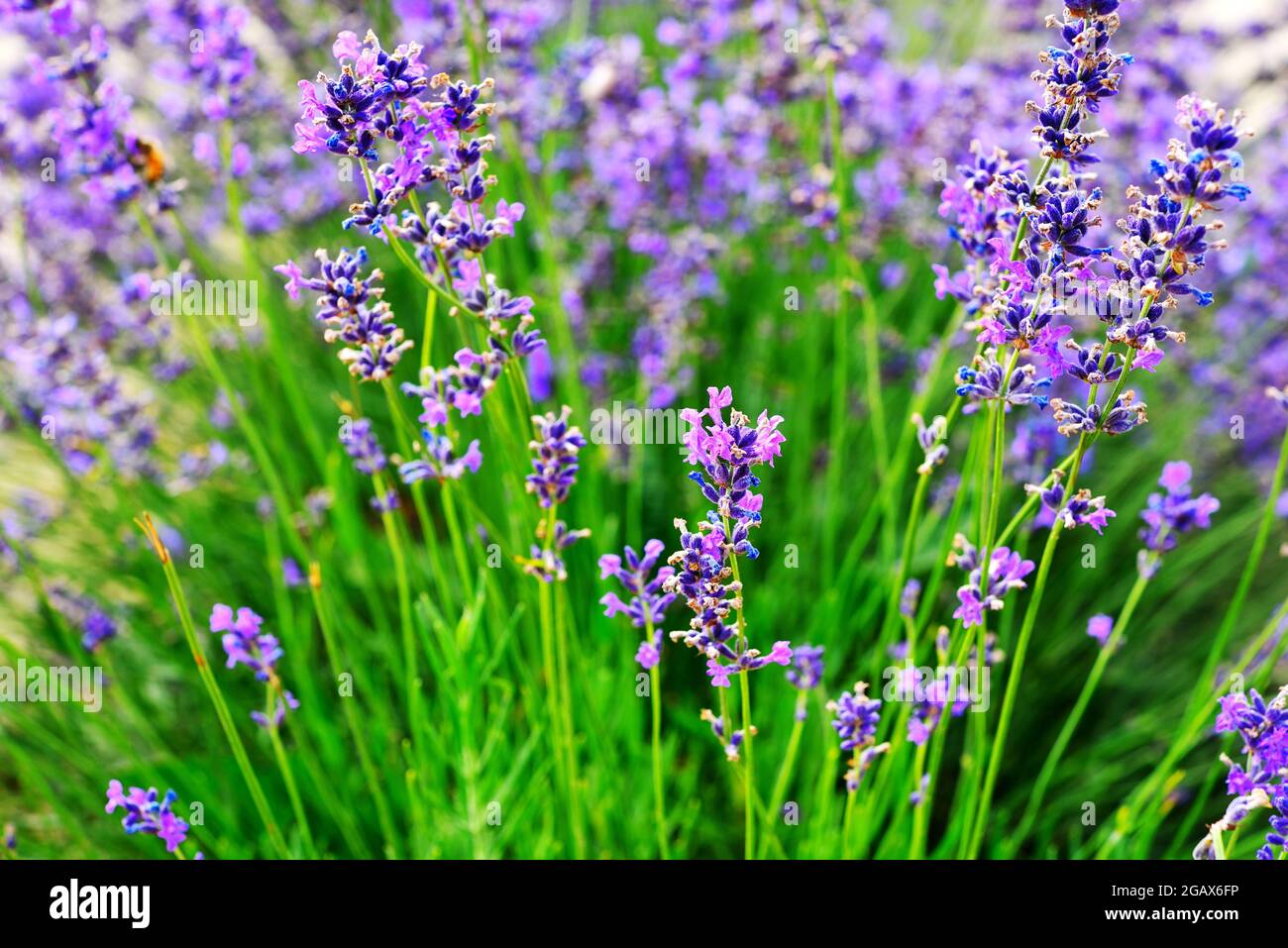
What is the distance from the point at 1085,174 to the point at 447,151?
0.83 meters

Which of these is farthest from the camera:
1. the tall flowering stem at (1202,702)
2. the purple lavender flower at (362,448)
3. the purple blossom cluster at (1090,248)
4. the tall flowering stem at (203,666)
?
the purple lavender flower at (362,448)

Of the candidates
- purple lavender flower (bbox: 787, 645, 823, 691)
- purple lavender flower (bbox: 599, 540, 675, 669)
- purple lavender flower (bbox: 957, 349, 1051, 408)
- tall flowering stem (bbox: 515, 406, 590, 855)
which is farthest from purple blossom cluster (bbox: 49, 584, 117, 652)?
purple lavender flower (bbox: 957, 349, 1051, 408)

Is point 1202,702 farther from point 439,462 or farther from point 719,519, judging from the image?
point 439,462

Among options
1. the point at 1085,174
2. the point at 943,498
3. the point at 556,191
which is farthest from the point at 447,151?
the point at 556,191

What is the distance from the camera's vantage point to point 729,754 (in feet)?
4.33

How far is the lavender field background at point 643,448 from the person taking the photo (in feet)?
4.37

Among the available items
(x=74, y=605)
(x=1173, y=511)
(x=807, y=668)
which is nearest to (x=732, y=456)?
(x=807, y=668)

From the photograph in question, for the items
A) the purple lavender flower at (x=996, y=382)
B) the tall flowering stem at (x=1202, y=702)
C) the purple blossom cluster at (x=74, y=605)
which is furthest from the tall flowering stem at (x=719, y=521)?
the purple blossom cluster at (x=74, y=605)

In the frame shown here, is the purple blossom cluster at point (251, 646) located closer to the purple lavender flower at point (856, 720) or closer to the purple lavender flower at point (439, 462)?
the purple lavender flower at point (439, 462)

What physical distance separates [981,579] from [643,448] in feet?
5.18

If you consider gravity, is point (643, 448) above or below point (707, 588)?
above

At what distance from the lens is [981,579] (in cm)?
138

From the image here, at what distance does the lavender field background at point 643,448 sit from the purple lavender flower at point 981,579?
0.08 ft
